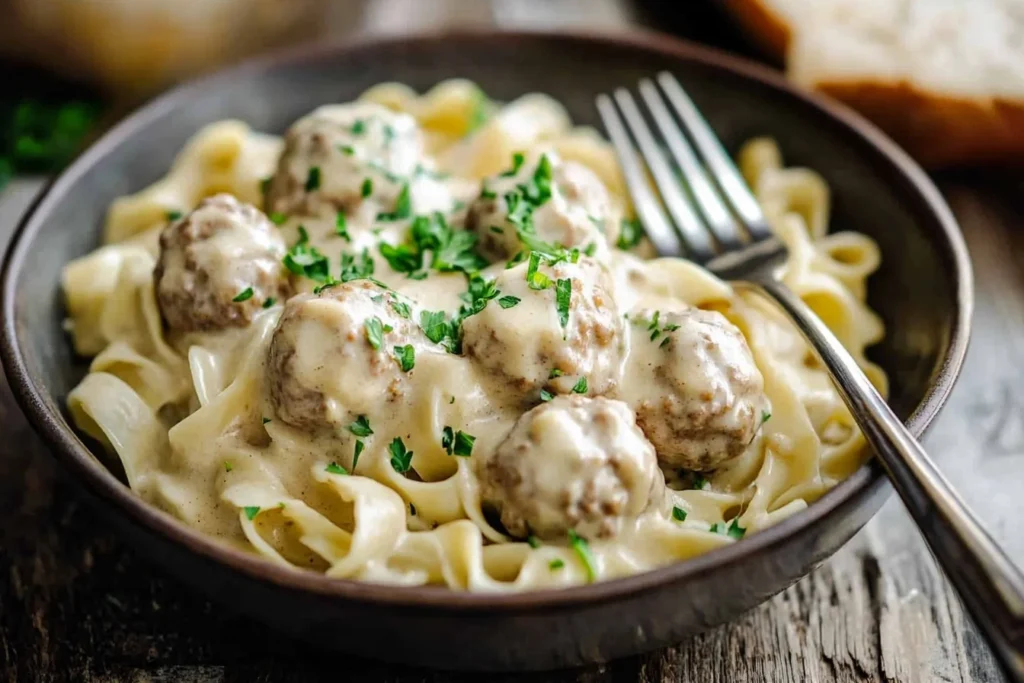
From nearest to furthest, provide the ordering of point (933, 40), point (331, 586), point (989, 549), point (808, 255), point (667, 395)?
1. point (989, 549)
2. point (331, 586)
3. point (667, 395)
4. point (808, 255)
5. point (933, 40)

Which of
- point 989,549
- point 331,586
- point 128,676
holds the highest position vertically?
point 989,549

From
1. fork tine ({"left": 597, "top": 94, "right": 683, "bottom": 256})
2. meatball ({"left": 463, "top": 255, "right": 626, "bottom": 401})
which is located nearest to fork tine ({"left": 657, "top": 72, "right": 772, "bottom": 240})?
fork tine ({"left": 597, "top": 94, "right": 683, "bottom": 256})

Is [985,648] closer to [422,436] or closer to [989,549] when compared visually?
[989,549]

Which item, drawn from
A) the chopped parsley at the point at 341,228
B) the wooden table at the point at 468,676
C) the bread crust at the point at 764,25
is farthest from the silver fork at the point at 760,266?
the chopped parsley at the point at 341,228

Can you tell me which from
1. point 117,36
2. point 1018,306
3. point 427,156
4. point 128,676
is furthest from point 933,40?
point 128,676

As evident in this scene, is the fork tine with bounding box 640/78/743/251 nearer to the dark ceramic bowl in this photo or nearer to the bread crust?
the dark ceramic bowl

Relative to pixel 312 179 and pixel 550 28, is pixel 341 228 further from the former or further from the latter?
pixel 550 28
